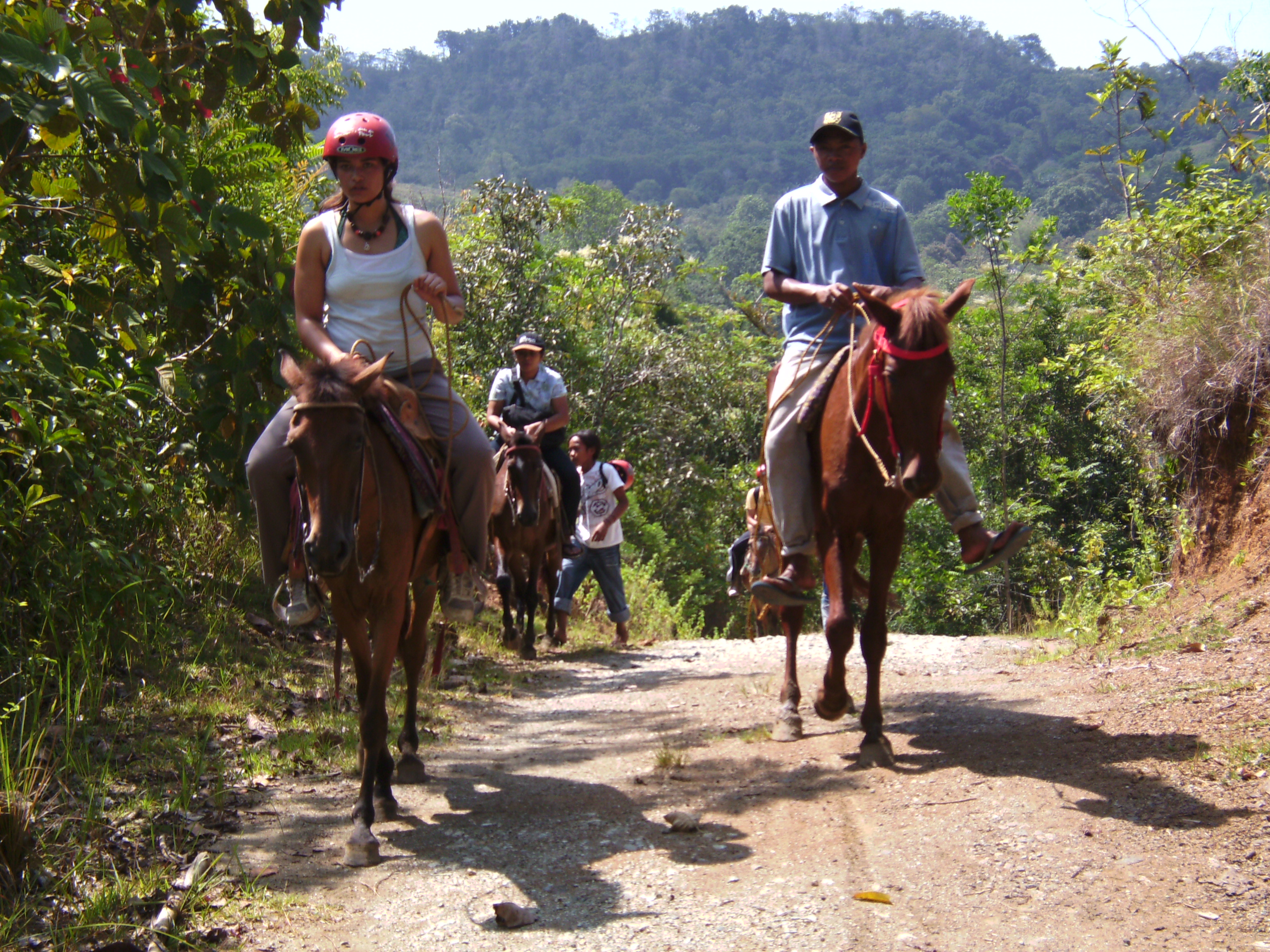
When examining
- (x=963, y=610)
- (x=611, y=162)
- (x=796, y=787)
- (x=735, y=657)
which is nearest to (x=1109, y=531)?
(x=963, y=610)

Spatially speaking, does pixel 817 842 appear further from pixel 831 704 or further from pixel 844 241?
pixel 844 241

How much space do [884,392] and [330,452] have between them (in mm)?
2650

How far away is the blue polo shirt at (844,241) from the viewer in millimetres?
6023

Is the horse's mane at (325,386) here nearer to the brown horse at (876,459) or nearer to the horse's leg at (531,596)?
the brown horse at (876,459)

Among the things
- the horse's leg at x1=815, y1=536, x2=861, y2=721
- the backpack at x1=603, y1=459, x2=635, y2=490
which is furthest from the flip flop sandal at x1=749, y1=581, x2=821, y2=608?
the backpack at x1=603, y1=459, x2=635, y2=490

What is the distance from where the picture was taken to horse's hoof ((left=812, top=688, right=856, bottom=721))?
5.55m

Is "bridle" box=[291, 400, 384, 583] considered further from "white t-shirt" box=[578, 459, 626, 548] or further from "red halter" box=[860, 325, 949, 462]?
"white t-shirt" box=[578, 459, 626, 548]

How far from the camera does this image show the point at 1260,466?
7.99 meters

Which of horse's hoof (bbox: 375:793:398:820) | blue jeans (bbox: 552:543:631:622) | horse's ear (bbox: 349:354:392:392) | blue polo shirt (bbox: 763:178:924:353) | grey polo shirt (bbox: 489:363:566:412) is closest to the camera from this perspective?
horse's ear (bbox: 349:354:392:392)

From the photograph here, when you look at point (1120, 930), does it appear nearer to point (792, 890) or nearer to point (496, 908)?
point (792, 890)

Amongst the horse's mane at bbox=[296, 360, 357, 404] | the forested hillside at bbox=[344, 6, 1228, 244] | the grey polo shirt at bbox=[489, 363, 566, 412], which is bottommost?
the horse's mane at bbox=[296, 360, 357, 404]

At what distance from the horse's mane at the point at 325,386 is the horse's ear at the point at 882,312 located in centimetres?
245

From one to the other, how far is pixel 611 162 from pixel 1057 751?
548 feet

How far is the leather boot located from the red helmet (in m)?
2.84
